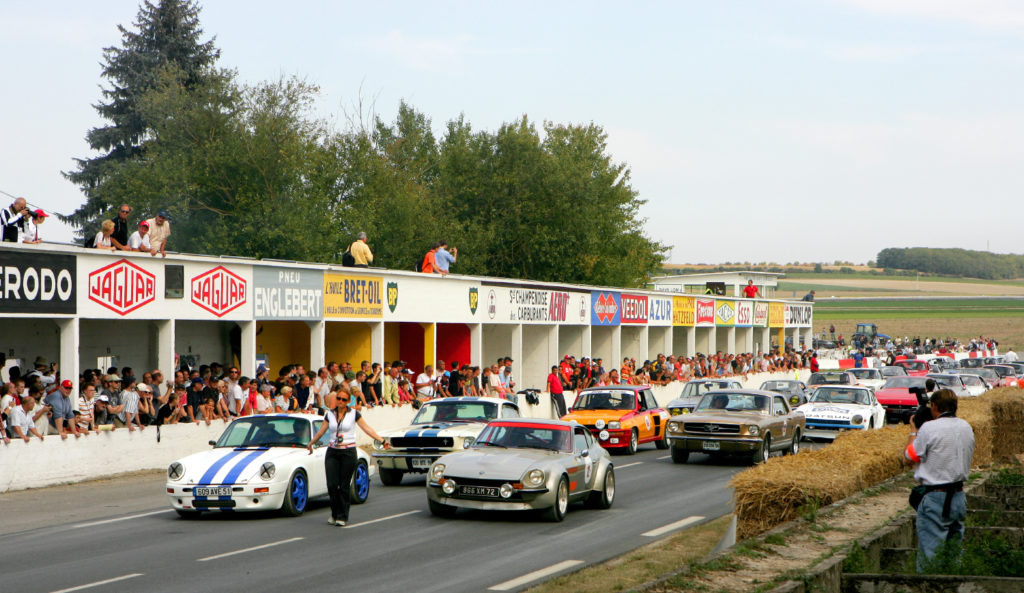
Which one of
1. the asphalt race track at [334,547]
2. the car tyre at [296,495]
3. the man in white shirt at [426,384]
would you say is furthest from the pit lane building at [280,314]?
the car tyre at [296,495]

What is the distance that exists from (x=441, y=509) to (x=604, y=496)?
2.65 meters

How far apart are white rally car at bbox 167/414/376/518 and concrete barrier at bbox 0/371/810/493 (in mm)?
4369

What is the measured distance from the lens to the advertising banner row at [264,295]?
2117 cm

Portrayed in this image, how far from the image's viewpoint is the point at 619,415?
2608 cm

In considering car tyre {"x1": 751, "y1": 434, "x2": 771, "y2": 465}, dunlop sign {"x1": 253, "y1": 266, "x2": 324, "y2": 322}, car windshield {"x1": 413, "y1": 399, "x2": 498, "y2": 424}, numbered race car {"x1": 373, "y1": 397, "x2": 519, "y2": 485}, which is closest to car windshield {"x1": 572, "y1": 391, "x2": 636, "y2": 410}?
car tyre {"x1": 751, "y1": 434, "x2": 771, "y2": 465}

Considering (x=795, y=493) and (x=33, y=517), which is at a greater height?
(x=795, y=493)

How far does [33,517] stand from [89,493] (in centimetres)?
279

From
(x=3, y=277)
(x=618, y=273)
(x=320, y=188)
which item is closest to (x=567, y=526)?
(x=3, y=277)

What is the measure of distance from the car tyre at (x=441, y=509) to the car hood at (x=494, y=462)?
634mm

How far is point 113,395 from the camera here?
21031 mm

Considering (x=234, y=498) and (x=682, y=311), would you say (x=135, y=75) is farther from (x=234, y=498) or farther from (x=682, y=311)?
(x=234, y=498)

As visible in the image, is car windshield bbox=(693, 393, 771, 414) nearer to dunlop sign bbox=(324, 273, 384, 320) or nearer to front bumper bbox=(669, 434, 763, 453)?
front bumper bbox=(669, 434, 763, 453)

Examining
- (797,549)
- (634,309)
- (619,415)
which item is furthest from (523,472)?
(634,309)

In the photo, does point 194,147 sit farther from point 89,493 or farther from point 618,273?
point 89,493
